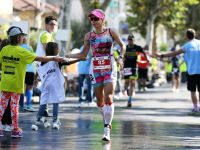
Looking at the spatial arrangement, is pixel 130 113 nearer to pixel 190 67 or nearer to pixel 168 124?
pixel 190 67

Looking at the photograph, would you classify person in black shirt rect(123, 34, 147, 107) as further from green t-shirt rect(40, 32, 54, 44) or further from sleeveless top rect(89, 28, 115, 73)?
sleeveless top rect(89, 28, 115, 73)

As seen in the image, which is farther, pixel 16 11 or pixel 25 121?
pixel 16 11

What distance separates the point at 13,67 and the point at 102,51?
4.69 feet

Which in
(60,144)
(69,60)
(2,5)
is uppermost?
(2,5)

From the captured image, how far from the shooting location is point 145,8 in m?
59.8

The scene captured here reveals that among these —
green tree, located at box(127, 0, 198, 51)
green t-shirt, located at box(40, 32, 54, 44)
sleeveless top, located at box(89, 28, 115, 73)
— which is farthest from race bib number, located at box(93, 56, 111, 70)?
green tree, located at box(127, 0, 198, 51)

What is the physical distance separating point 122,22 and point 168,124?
6142cm

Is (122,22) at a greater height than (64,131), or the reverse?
(122,22)

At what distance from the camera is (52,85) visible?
1445 centimetres

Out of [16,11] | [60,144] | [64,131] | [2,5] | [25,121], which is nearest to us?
[60,144]

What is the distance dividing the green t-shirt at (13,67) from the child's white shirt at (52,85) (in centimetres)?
173

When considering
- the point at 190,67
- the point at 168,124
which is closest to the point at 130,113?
the point at 190,67

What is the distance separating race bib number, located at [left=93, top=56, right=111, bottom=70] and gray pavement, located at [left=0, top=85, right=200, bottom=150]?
1129mm

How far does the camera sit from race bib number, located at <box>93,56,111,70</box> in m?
12.9
